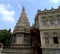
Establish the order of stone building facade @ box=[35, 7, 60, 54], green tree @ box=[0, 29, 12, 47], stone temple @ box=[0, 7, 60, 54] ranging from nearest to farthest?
1. stone building facade @ box=[35, 7, 60, 54]
2. stone temple @ box=[0, 7, 60, 54]
3. green tree @ box=[0, 29, 12, 47]

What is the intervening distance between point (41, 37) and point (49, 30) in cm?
200

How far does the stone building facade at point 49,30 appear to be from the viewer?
83.8ft

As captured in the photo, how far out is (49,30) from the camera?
88.4ft

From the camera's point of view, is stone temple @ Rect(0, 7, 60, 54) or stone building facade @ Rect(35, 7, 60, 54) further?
stone temple @ Rect(0, 7, 60, 54)

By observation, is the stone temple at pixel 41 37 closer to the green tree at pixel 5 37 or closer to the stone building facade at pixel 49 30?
the stone building facade at pixel 49 30

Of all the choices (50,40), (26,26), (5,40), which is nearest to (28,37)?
(26,26)

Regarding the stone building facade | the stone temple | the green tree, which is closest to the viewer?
the stone building facade

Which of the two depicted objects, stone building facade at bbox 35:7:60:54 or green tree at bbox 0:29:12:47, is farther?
green tree at bbox 0:29:12:47

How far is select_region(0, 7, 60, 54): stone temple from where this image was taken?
25859mm

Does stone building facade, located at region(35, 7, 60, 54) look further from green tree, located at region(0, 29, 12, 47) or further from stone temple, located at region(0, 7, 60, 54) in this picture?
green tree, located at region(0, 29, 12, 47)

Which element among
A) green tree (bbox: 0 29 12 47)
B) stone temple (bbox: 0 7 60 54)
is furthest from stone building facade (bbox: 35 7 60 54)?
green tree (bbox: 0 29 12 47)

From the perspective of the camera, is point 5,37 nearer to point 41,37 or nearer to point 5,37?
point 5,37

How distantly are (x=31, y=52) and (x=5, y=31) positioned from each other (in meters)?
13.0

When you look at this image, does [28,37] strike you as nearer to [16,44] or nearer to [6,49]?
[16,44]
